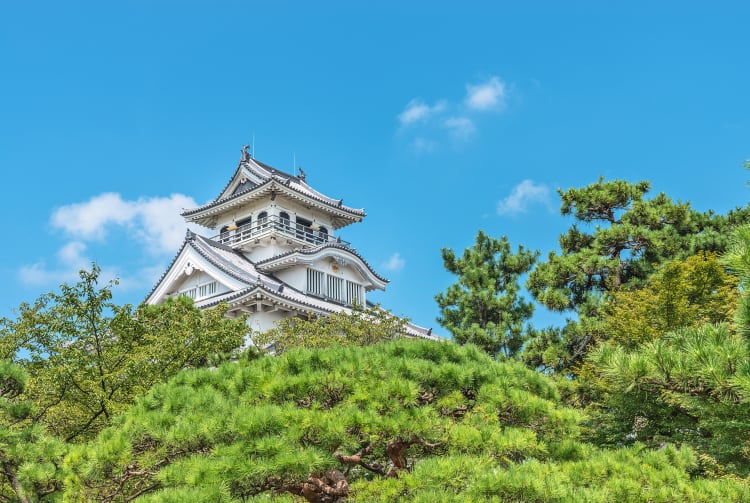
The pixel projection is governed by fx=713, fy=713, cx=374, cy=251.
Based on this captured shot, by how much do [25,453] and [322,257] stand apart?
69.4 feet

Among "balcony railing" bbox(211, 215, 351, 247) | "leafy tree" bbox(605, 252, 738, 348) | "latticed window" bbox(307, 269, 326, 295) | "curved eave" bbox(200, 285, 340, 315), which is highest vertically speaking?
"balcony railing" bbox(211, 215, 351, 247)

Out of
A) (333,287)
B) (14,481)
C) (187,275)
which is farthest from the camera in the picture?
(333,287)

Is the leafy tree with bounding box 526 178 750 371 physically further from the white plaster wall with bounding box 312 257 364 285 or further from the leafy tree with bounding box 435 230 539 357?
the white plaster wall with bounding box 312 257 364 285

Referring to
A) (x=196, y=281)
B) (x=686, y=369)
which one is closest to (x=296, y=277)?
(x=196, y=281)

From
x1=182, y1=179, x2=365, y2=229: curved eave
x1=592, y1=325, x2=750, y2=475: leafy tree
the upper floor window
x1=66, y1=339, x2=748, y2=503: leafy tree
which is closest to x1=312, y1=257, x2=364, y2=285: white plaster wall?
x1=182, y1=179, x2=365, y2=229: curved eave

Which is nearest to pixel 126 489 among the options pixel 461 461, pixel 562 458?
pixel 461 461

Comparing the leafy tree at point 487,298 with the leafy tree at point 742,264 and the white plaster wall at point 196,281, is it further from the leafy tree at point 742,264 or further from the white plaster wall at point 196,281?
the leafy tree at point 742,264

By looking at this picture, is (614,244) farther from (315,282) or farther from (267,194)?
(267,194)

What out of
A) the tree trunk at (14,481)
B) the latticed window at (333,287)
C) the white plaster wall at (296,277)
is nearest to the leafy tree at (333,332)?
the tree trunk at (14,481)

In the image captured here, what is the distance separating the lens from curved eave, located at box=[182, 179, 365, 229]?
31.9 meters

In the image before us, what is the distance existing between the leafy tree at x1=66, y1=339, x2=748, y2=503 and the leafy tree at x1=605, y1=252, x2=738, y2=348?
790 centimetres

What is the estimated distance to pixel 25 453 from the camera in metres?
8.52

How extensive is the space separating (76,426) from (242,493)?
734 cm

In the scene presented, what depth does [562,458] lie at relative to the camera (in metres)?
7.25
